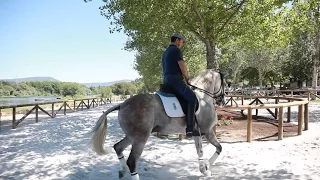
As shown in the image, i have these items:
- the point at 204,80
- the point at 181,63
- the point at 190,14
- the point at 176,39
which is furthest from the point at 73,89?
the point at 181,63

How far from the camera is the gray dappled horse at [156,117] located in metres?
5.06

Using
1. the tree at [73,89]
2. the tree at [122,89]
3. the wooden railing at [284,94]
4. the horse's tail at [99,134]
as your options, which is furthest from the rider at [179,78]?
the tree at [73,89]

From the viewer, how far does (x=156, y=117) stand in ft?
17.4

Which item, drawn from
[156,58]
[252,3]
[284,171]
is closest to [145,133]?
[284,171]

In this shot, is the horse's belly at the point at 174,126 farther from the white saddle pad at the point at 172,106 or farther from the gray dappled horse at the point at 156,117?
the white saddle pad at the point at 172,106

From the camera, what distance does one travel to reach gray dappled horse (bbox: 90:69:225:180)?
5062 mm

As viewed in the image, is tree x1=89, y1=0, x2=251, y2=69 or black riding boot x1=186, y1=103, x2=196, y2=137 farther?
tree x1=89, y1=0, x2=251, y2=69

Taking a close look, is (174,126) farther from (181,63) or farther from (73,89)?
(73,89)

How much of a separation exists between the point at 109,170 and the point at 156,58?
25.4 metres

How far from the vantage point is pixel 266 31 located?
15.0 metres

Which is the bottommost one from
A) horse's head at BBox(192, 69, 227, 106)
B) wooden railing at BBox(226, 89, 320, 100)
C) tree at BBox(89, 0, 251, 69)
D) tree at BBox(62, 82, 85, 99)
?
tree at BBox(62, 82, 85, 99)

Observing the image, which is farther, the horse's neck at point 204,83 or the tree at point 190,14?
the tree at point 190,14

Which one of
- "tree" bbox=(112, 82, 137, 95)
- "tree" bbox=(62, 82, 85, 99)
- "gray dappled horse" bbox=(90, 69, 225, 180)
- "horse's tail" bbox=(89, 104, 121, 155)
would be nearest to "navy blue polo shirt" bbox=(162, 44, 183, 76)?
"gray dappled horse" bbox=(90, 69, 225, 180)

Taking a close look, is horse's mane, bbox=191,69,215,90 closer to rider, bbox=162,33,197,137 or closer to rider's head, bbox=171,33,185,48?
rider, bbox=162,33,197,137
